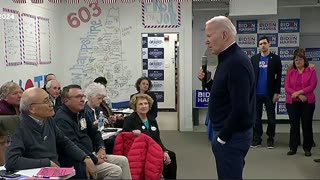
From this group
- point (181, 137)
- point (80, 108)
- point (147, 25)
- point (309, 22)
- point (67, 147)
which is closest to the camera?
point (67, 147)

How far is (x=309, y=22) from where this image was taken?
8.46m

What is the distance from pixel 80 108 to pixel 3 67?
7.30ft

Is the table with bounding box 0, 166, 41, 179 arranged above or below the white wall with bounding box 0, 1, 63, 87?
below

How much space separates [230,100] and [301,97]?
11.6ft

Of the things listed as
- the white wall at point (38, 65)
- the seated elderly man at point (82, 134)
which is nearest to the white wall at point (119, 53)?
the white wall at point (38, 65)

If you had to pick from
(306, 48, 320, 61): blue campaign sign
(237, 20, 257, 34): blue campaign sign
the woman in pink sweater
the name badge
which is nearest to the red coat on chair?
the name badge

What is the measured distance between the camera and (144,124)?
161 inches

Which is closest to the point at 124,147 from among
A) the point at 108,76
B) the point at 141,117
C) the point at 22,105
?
the point at 141,117

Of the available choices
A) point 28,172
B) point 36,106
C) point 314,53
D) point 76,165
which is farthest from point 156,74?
point 28,172

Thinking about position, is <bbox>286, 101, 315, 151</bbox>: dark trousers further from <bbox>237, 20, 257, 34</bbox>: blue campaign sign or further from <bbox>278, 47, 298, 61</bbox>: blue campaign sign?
<bbox>237, 20, 257, 34</bbox>: blue campaign sign

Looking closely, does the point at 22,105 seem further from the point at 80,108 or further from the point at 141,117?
the point at 141,117

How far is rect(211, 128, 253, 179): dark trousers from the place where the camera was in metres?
2.53

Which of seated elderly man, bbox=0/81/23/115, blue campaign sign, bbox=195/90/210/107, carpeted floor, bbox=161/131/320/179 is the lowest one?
carpeted floor, bbox=161/131/320/179

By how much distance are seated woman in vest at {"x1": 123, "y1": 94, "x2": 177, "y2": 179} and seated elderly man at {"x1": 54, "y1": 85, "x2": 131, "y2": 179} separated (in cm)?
36
